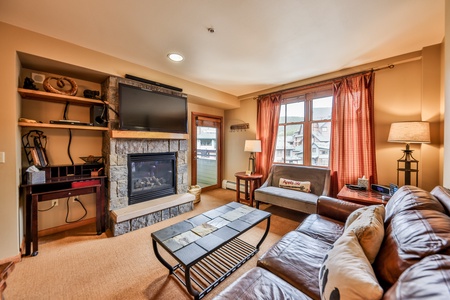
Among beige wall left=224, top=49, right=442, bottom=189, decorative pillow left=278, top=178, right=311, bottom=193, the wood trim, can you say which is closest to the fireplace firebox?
the wood trim

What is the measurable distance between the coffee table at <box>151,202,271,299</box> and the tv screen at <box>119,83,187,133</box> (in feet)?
5.79

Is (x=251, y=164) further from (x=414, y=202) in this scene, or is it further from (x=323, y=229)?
(x=414, y=202)

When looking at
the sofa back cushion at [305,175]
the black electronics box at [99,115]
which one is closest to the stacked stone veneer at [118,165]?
the black electronics box at [99,115]

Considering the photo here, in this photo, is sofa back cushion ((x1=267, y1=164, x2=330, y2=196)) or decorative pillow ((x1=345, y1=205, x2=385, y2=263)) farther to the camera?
sofa back cushion ((x1=267, y1=164, x2=330, y2=196))

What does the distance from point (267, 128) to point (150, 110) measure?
2.40m

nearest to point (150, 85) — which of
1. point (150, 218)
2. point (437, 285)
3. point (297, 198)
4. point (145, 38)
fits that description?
point (145, 38)

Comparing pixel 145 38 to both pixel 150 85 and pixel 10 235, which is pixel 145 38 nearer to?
pixel 150 85

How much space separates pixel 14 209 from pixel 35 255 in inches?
22.5

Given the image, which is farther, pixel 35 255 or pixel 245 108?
pixel 245 108

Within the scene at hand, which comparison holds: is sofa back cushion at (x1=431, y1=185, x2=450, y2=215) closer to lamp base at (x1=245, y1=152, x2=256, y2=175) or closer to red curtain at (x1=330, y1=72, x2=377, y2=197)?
red curtain at (x1=330, y1=72, x2=377, y2=197)

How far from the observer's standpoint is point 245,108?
176 inches

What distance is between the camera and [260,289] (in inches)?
41.3

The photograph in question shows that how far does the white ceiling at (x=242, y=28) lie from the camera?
1597mm

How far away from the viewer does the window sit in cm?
324
